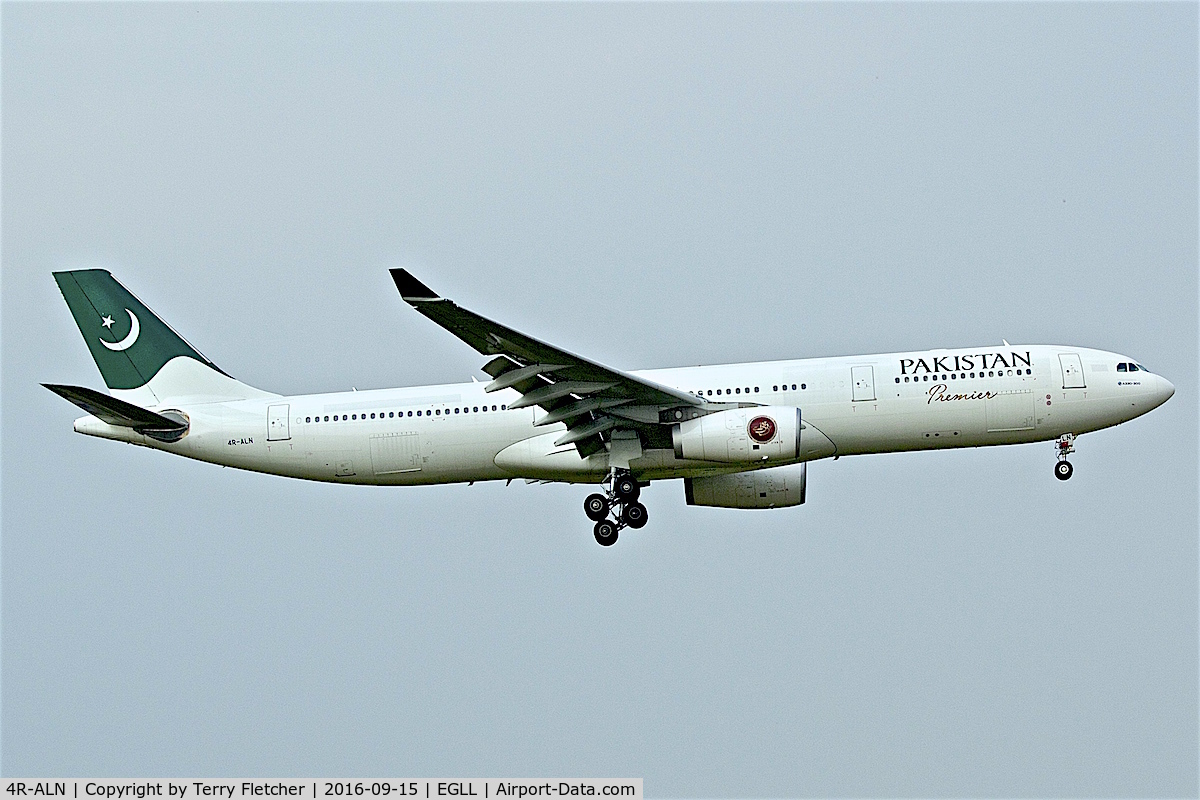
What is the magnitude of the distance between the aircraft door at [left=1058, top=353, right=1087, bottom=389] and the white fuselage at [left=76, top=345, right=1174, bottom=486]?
2 centimetres

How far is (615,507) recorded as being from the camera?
34719 millimetres

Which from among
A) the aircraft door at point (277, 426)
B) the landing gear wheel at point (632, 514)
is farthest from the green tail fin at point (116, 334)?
the landing gear wheel at point (632, 514)

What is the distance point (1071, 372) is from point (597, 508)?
10.9m

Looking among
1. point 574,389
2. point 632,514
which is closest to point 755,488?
point 632,514

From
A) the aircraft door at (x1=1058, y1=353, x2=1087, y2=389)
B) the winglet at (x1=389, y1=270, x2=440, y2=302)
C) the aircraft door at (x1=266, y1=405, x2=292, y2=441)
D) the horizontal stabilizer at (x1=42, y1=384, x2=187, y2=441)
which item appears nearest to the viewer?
the winglet at (x1=389, y1=270, x2=440, y2=302)

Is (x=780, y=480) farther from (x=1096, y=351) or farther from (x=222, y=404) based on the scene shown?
(x=222, y=404)

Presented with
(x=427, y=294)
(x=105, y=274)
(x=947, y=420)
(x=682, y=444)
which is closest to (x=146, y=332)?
(x=105, y=274)

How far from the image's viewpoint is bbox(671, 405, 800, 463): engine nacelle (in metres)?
32.4

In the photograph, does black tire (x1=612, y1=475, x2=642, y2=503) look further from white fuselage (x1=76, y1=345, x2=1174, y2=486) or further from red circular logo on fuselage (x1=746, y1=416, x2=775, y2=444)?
red circular logo on fuselage (x1=746, y1=416, x2=775, y2=444)

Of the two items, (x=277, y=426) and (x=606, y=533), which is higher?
(x=277, y=426)

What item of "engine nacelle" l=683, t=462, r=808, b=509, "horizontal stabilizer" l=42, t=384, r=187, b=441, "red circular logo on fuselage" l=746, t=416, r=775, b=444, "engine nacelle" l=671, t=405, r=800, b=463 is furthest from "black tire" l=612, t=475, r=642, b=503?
"horizontal stabilizer" l=42, t=384, r=187, b=441

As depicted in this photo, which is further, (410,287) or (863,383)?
(863,383)

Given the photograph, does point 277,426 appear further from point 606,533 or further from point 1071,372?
point 1071,372

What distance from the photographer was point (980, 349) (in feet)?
113
